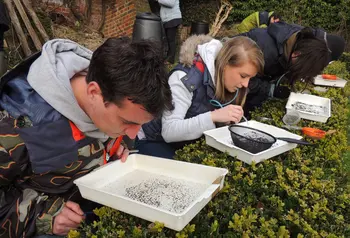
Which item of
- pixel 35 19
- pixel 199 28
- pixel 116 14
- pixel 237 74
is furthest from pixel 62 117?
pixel 199 28

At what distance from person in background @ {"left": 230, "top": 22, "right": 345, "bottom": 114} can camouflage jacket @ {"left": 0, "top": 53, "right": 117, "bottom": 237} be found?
2.30 m

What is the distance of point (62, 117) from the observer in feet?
4.76

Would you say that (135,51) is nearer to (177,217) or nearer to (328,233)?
(177,217)

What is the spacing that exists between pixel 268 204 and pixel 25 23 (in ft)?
18.9

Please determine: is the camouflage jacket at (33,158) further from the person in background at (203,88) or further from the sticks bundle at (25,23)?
the sticks bundle at (25,23)

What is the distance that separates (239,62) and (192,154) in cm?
92

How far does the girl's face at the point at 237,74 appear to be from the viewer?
2.46 m

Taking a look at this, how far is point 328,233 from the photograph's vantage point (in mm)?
1317

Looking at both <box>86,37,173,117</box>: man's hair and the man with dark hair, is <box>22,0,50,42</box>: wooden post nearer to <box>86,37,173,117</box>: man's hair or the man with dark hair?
the man with dark hair

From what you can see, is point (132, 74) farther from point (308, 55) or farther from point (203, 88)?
point (308, 55)

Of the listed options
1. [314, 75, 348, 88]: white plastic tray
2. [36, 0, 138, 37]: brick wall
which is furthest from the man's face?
[36, 0, 138, 37]: brick wall

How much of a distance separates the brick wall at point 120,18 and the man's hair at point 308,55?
5.96 meters

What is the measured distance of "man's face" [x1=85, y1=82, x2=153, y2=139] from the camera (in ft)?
4.33

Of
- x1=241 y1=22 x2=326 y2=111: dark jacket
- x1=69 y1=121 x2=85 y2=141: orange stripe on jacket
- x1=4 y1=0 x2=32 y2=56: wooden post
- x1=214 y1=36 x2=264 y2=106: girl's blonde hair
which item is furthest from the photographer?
x1=4 y1=0 x2=32 y2=56: wooden post
